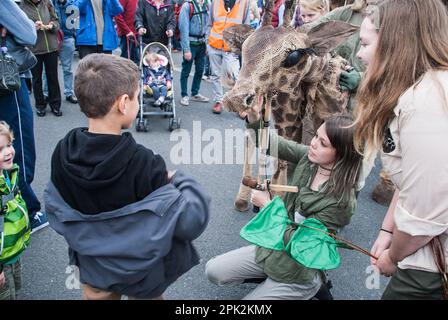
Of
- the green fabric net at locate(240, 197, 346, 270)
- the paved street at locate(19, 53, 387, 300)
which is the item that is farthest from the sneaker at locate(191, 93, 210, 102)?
the green fabric net at locate(240, 197, 346, 270)

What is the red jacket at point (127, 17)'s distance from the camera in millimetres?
6613

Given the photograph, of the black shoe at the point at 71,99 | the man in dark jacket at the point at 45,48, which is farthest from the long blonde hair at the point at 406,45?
the black shoe at the point at 71,99

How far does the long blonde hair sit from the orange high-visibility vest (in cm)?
459

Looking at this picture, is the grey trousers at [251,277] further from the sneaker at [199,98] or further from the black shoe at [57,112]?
the sneaker at [199,98]

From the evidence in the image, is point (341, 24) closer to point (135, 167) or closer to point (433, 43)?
point (433, 43)

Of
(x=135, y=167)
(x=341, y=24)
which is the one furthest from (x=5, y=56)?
(x=341, y=24)

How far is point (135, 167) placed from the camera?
1.53 metres

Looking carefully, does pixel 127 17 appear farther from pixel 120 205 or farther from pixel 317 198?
pixel 120 205

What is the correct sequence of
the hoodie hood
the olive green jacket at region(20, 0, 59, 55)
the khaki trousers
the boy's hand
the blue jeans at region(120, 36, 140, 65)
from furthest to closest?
1. the blue jeans at region(120, 36, 140, 65)
2. the olive green jacket at region(20, 0, 59, 55)
3. the boy's hand
4. the khaki trousers
5. the hoodie hood

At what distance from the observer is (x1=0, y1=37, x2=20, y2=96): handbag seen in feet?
8.27

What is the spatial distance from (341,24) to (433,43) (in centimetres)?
115

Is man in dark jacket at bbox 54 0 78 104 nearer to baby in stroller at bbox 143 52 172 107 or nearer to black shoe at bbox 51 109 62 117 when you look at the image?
black shoe at bbox 51 109 62 117

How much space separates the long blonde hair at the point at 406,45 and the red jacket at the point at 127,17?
19.4 feet

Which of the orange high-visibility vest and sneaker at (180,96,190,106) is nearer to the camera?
the orange high-visibility vest
